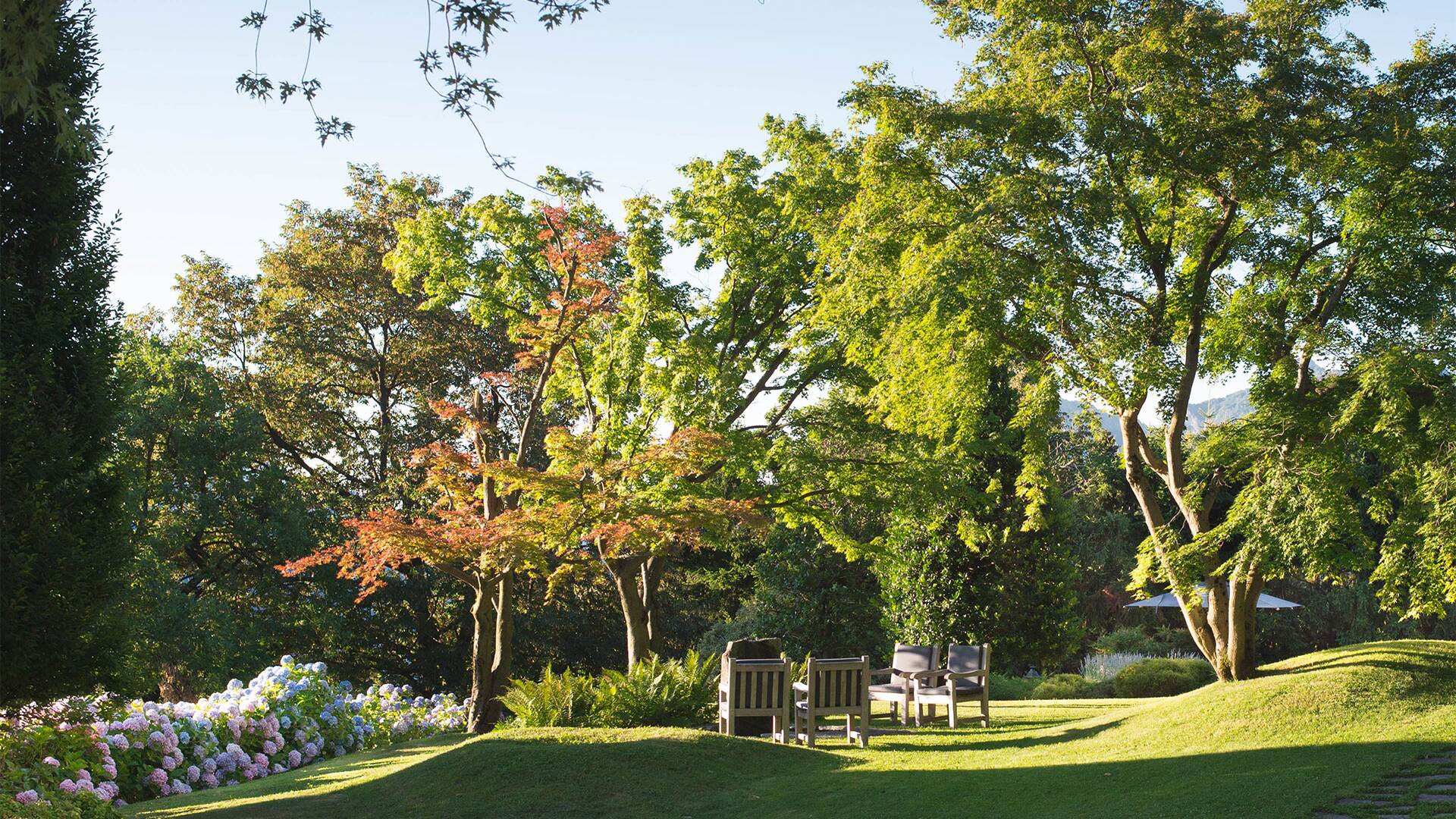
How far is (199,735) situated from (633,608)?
22.9 ft

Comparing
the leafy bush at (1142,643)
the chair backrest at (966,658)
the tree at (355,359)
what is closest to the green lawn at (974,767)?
the chair backrest at (966,658)

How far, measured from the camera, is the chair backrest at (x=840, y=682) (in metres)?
11.0

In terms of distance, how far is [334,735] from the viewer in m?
13.5

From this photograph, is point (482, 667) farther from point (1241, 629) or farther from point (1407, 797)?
point (1407, 797)

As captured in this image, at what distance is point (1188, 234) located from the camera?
519 inches

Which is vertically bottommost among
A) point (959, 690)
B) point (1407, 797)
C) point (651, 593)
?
point (1407, 797)

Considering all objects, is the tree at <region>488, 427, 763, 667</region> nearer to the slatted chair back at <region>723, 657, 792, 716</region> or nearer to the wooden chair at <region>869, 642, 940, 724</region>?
the slatted chair back at <region>723, 657, 792, 716</region>

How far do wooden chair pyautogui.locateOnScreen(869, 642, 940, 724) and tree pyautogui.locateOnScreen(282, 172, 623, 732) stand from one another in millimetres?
4212

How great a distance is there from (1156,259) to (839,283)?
13.5 ft

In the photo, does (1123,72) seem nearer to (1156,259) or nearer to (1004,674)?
(1156,259)

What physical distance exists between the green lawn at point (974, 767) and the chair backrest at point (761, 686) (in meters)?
0.65

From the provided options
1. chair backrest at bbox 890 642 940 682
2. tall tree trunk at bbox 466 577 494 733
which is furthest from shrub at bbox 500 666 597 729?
chair backrest at bbox 890 642 940 682

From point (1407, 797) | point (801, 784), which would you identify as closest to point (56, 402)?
point (801, 784)

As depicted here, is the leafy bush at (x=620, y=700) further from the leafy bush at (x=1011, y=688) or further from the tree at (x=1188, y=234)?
the leafy bush at (x=1011, y=688)
